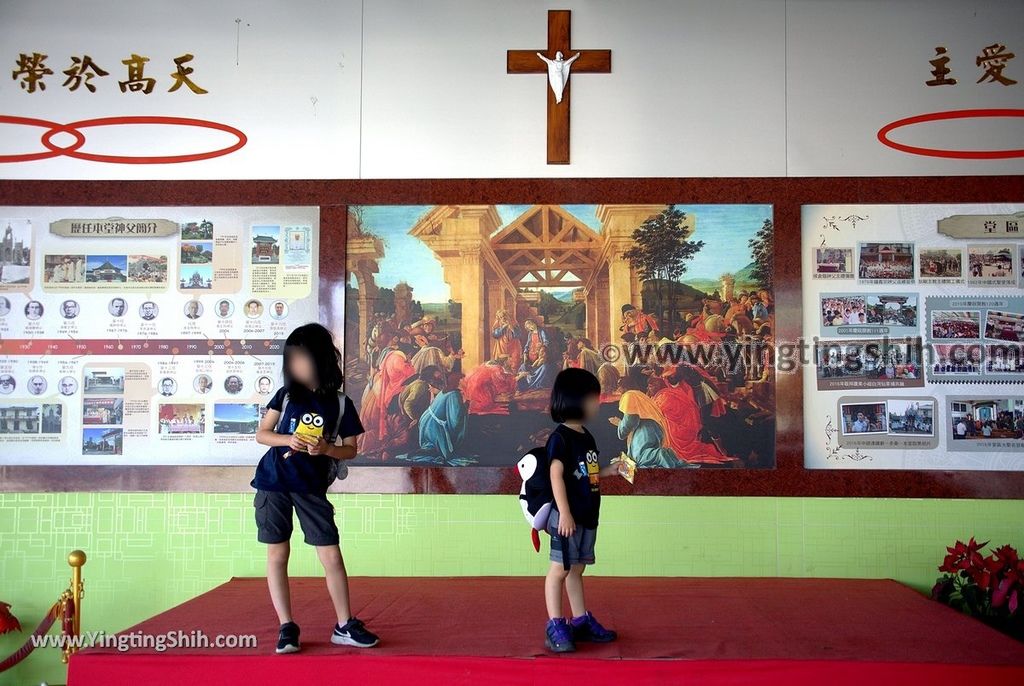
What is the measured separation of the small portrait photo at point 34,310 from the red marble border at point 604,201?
1.95ft

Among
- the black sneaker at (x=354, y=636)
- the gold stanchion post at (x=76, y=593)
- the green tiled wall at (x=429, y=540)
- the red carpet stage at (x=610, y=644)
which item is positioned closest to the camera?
the red carpet stage at (x=610, y=644)

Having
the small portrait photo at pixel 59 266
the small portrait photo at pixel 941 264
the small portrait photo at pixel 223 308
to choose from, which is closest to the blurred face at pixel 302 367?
the small portrait photo at pixel 223 308

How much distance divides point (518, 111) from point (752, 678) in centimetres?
322

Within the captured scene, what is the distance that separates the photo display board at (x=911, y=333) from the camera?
447cm

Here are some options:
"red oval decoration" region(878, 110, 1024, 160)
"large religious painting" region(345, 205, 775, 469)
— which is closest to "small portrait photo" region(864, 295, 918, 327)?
"large religious painting" region(345, 205, 775, 469)

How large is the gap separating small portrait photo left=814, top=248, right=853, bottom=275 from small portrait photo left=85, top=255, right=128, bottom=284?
13.2ft

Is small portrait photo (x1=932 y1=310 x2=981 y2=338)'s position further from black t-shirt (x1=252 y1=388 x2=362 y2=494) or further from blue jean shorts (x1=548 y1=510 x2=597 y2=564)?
black t-shirt (x1=252 y1=388 x2=362 y2=494)

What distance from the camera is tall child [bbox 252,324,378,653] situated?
3154mm

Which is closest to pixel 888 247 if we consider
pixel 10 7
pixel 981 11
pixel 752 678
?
pixel 981 11

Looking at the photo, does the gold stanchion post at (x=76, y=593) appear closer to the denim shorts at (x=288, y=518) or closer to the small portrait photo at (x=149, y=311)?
the denim shorts at (x=288, y=518)

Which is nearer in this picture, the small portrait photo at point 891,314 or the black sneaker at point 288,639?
the black sneaker at point 288,639

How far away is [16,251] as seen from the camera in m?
4.64

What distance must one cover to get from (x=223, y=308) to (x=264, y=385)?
51 cm

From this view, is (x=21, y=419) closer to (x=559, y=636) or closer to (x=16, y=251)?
(x=16, y=251)
